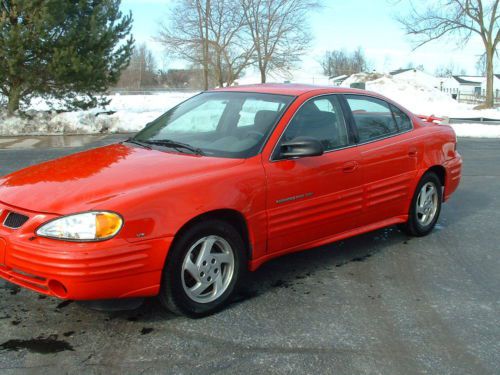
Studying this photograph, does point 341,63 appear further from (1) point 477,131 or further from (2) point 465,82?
(1) point 477,131

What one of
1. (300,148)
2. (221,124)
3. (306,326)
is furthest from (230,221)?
(221,124)

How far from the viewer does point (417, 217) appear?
17.5 ft

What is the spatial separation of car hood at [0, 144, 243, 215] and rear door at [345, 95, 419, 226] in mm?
1480

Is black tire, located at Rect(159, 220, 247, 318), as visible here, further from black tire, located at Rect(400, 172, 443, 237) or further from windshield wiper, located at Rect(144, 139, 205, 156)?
black tire, located at Rect(400, 172, 443, 237)

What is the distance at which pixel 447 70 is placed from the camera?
11369 cm

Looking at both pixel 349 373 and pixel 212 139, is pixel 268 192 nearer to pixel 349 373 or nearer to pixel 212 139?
pixel 212 139

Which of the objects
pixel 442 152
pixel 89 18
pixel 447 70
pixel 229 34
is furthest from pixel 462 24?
pixel 447 70

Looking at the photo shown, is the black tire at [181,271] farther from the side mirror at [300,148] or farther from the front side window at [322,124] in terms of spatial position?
the front side window at [322,124]

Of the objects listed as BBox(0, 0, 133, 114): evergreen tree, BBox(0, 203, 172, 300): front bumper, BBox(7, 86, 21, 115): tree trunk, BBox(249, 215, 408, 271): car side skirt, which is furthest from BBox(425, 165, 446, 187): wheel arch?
BBox(7, 86, 21, 115): tree trunk

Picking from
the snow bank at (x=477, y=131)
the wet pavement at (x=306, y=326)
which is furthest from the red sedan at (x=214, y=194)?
the snow bank at (x=477, y=131)

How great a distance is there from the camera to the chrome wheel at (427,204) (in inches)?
210

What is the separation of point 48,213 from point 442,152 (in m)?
4.04

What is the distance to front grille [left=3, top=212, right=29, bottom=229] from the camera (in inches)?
123

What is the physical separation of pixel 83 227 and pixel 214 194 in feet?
2.80
